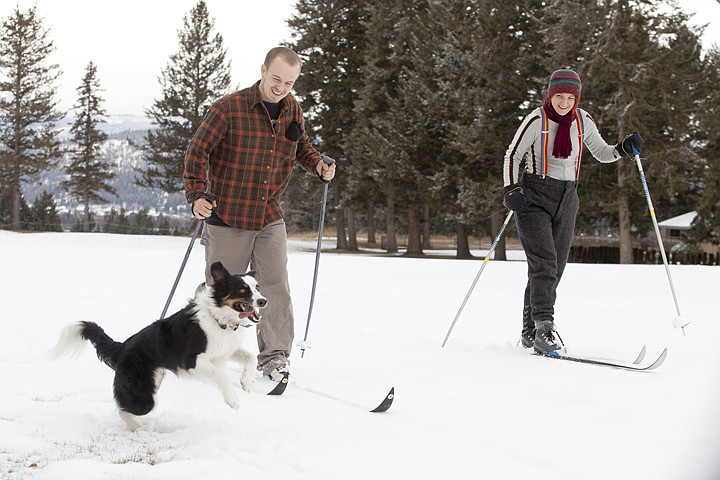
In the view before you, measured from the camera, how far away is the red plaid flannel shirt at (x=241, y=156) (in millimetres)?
4648

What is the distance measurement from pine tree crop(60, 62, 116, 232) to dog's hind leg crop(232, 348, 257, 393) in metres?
44.5

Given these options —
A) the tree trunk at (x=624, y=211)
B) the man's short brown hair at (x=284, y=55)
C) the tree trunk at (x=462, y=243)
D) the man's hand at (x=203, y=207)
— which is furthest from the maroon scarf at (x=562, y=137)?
the tree trunk at (x=462, y=243)

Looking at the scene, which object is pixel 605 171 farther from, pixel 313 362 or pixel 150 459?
pixel 150 459

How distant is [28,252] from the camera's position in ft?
65.7

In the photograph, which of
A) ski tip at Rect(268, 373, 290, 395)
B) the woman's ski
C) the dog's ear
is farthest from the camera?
A: the woman's ski

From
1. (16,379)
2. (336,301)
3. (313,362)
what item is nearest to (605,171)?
(336,301)

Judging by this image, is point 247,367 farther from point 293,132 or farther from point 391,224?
point 391,224

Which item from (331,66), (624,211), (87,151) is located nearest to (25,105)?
(87,151)

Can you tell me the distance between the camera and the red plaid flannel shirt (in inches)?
183

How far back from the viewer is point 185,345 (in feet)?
12.6

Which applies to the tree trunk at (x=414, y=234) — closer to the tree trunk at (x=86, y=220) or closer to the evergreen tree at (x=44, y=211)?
the tree trunk at (x=86, y=220)

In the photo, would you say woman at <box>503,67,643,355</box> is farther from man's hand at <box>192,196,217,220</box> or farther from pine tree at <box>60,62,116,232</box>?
pine tree at <box>60,62,116,232</box>

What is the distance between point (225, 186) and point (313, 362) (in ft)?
5.67

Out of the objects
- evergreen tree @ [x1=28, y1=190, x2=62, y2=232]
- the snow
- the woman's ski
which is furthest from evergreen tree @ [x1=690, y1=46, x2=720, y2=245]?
evergreen tree @ [x1=28, y1=190, x2=62, y2=232]
